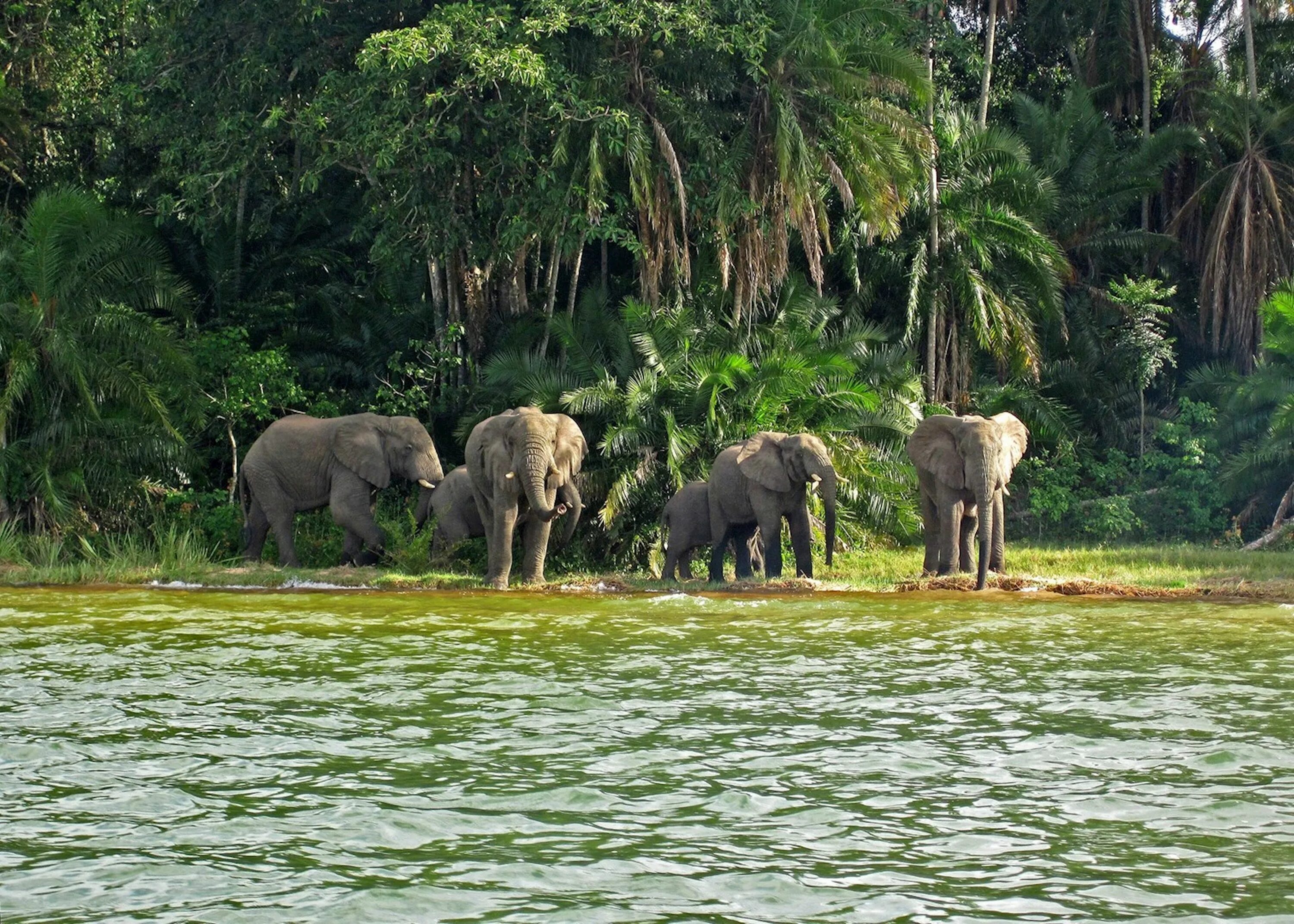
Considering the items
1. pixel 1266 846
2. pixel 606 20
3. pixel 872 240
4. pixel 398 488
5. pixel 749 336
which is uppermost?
pixel 606 20

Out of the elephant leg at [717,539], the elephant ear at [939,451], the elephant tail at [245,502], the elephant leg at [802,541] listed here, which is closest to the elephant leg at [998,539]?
the elephant ear at [939,451]

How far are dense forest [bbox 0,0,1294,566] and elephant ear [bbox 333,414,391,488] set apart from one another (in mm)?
610

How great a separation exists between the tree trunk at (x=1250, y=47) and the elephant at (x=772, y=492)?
53.7 feet

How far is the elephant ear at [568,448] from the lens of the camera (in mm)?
18625

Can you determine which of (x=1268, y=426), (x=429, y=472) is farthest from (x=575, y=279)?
(x=1268, y=426)

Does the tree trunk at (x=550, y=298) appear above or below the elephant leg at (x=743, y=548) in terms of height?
above

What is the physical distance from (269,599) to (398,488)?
5739mm

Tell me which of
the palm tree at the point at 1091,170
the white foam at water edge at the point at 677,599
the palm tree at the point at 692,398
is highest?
the palm tree at the point at 1091,170

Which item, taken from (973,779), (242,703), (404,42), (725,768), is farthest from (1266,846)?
(404,42)

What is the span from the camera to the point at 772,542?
1855cm

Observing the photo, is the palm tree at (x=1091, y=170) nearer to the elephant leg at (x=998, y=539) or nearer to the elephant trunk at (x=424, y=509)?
the elephant leg at (x=998, y=539)

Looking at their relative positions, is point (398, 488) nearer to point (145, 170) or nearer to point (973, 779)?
point (145, 170)

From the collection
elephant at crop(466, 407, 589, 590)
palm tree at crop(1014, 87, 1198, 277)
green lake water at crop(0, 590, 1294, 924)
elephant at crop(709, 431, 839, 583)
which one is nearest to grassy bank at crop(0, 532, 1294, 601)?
elephant at crop(466, 407, 589, 590)

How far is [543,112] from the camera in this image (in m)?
20.8
